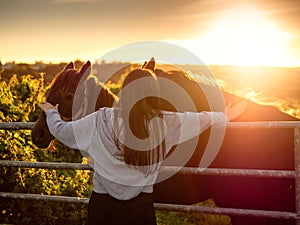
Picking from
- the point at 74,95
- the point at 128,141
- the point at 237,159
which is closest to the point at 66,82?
the point at 74,95

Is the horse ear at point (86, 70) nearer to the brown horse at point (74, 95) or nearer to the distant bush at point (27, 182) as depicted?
the brown horse at point (74, 95)

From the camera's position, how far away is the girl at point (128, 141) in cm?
287

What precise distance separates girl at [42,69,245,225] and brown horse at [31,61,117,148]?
376mm

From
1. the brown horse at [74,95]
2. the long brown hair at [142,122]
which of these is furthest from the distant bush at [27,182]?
the long brown hair at [142,122]

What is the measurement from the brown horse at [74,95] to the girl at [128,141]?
38 centimetres

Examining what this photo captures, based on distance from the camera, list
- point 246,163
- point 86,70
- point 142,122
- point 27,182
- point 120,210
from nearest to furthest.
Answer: point 142,122
point 120,210
point 86,70
point 246,163
point 27,182

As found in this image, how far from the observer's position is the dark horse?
3.58m

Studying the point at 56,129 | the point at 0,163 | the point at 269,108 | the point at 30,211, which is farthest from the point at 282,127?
the point at 30,211

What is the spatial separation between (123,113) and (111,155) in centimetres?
28

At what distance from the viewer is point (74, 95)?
11.6ft

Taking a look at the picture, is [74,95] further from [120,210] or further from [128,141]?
[120,210]

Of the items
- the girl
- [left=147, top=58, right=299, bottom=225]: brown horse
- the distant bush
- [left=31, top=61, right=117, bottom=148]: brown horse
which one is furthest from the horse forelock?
the distant bush

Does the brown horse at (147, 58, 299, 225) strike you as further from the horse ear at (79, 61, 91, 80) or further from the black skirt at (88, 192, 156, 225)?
the black skirt at (88, 192, 156, 225)

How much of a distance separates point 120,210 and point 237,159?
3.70ft
